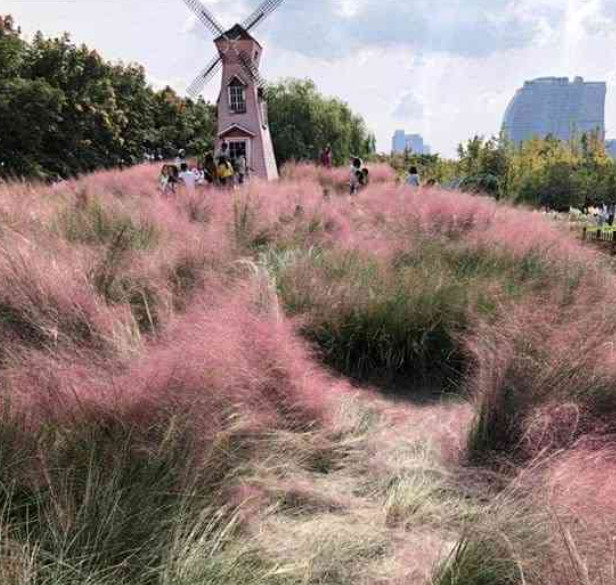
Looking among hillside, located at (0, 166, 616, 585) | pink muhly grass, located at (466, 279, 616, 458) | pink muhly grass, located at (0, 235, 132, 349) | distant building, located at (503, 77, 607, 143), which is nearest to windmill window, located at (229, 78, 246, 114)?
hillside, located at (0, 166, 616, 585)

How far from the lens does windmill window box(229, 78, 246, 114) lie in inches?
1077

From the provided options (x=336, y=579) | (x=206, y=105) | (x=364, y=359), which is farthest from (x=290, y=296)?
(x=206, y=105)

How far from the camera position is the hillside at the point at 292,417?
2.39 m

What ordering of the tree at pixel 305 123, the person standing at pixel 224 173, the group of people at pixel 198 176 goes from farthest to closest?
the tree at pixel 305 123 < the person standing at pixel 224 173 < the group of people at pixel 198 176

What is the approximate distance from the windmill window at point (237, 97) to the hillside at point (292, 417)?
73.0ft

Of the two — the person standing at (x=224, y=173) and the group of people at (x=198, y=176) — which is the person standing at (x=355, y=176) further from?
the person standing at (x=224, y=173)

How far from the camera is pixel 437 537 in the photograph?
9.48ft

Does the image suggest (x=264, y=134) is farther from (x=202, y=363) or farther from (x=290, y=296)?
(x=202, y=363)

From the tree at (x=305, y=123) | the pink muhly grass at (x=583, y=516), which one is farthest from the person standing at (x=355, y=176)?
the tree at (x=305, y=123)

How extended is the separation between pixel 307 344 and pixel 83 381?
205cm

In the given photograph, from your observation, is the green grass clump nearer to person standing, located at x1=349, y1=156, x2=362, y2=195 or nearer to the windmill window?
person standing, located at x1=349, y1=156, x2=362, y2=195

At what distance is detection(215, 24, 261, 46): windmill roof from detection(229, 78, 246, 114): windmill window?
79.9 inches

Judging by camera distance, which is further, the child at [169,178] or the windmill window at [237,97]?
the windmill window at [237,97]

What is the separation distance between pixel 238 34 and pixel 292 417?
27.3m
